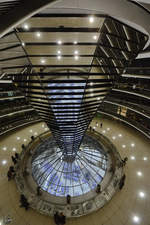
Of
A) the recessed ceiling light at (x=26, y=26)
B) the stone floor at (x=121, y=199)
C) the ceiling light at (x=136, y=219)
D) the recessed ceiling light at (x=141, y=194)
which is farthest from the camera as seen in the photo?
the recessed ceiling light at (x=141, y=194)

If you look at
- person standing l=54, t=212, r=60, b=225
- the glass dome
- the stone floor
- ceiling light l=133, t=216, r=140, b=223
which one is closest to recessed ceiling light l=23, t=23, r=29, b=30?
person standing l=54, t=212, r=60, b=225

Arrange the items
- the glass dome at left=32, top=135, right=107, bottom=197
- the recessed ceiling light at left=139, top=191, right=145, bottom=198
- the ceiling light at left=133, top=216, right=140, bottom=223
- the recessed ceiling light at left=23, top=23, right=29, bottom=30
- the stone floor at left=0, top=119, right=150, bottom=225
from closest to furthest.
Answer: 1. the recessed ceiling light at left=23, top=23, right=29, bottom=30
2. the ceiling light at left=133, top=216, right=140, bottom=223
3. the stone floor at left=0, top=119, right=150, bottom=225
4. the recessed ceiling light at left=139, top=191, right=145, bottom=198
5. the glass dome at left=32, top=135, right=107, bottom=197

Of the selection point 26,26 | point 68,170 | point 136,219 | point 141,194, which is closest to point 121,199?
point 136,219

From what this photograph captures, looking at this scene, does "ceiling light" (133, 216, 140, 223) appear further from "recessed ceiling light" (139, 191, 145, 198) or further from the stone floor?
"recessed ceiling light" (139, 191, 145, 198)

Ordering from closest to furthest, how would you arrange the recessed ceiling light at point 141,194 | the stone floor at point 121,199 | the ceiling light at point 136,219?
the ceiling light at point 136,219 → the stone floor at point 121,199 → the recessed ceiling light at point 141,194

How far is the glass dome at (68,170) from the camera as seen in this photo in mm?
11773

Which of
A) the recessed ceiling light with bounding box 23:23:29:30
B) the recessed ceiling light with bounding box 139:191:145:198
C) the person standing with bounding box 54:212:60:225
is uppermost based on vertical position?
the recessed ceiling light with bounding box 23:23:29:30

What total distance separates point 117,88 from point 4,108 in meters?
19.4

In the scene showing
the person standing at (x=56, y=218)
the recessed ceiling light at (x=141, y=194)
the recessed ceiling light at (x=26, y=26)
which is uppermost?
the recessed ceiling light at (x=26, y=26)

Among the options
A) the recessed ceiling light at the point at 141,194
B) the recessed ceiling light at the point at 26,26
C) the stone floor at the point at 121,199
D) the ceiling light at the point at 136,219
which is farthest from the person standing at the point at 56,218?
the recessed ceiling light at the point at 26,26

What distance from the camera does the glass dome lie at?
11.8m

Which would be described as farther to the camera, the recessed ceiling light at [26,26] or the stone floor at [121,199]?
the stone floor at [121,199]

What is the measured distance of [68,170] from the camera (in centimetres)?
1349

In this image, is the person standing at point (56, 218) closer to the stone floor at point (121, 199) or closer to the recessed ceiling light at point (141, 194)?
the stone floor at point (121, 199)
